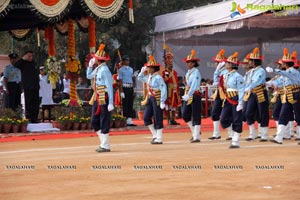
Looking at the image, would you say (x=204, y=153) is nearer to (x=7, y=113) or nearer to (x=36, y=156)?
(x=36, y=156)

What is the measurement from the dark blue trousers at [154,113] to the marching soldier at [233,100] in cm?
136

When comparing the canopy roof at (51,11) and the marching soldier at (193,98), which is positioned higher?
the canopy roof at (51,11)

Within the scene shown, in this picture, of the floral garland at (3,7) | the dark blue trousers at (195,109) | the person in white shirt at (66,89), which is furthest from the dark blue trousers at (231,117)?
the person in white shirt at (66,89)

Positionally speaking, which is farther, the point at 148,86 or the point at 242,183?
the point at 148,86

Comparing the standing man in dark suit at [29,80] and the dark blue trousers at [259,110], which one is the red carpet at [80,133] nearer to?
the standing man in dark suit at [29,80]

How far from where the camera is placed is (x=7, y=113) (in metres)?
21.4

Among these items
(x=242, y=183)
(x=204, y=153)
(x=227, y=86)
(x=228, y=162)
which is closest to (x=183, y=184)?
(x=242, y=183)

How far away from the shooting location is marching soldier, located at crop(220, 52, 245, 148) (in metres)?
16.3

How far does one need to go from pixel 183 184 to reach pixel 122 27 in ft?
74.8

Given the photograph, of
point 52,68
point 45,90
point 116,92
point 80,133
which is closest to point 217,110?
point 80,133

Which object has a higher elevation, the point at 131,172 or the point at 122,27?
the point at 122,27

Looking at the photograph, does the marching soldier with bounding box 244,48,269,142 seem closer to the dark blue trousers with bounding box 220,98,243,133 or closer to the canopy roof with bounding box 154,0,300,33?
the dark blue trousers with bounding box 220,98,243,133

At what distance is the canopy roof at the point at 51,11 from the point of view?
20.8m

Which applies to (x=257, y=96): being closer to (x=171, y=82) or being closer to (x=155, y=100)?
(x=155, y=100)
